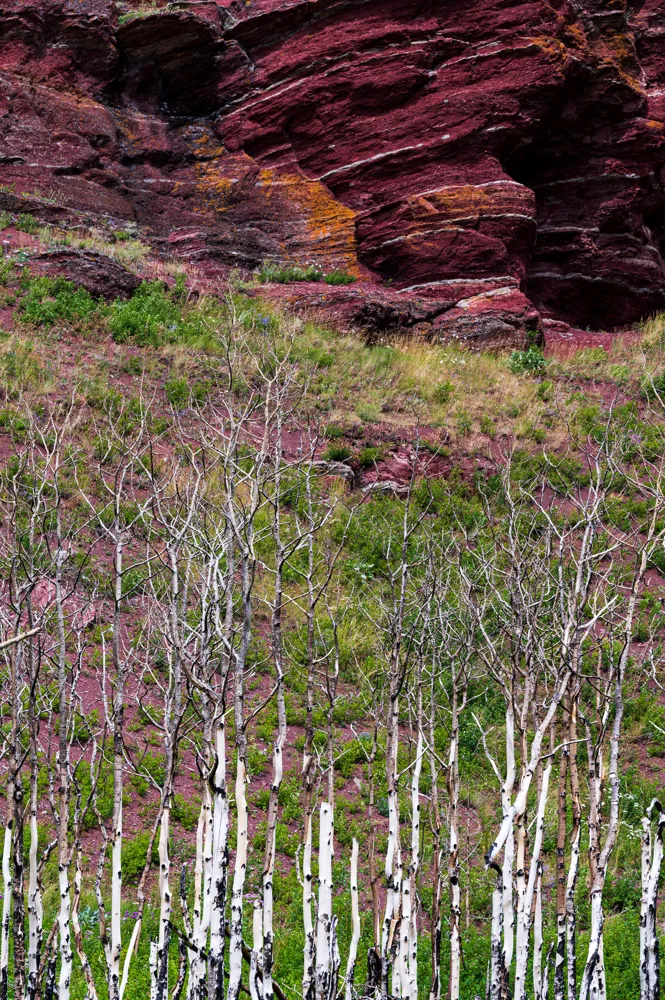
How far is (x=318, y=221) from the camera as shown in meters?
22.0

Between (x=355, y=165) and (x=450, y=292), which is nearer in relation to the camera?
(x=450, y=292)

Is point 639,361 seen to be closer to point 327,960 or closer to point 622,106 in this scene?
→ point 622,106

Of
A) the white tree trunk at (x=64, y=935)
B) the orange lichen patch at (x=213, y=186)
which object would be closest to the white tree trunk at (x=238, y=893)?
the white tree trunk at (x=64, y=935)

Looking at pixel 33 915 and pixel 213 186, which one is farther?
Result: pixel 213 186

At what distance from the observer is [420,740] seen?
394cm

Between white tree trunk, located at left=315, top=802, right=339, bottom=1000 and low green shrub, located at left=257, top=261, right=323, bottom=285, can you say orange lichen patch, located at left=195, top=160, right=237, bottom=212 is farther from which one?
white tree trunk, located at left=315, top=802, right=339, bottom=1000

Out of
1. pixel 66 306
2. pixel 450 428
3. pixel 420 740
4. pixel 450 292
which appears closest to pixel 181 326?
pixel 66 306

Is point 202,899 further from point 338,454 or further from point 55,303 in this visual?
point 55,303

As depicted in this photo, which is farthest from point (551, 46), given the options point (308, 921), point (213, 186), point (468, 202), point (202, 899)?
point (202, 899)

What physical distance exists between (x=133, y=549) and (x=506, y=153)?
16303mm

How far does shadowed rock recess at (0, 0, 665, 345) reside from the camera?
830 inches

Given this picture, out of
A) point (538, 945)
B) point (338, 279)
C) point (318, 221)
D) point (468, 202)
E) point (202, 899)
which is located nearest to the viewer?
point (202, 899)

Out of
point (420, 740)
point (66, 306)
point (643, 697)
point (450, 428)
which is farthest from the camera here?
point (66, 306)

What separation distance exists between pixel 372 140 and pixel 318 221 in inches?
103
